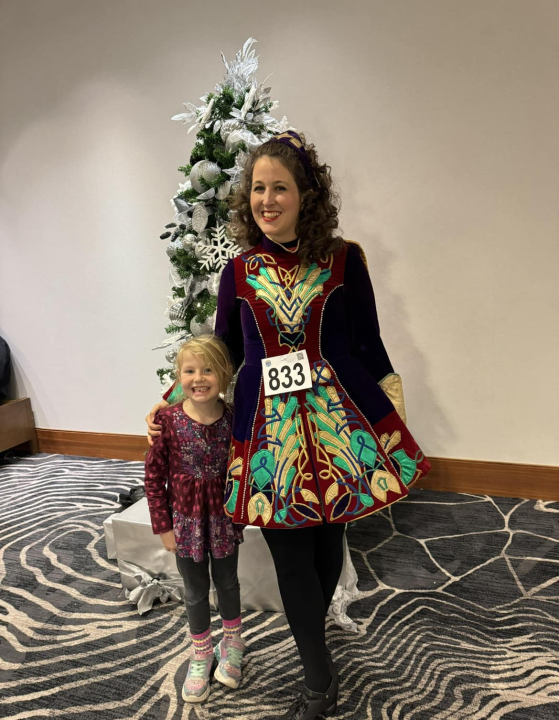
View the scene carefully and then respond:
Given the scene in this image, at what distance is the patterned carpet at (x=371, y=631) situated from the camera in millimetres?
1426

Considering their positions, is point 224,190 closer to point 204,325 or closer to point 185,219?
point 185,219

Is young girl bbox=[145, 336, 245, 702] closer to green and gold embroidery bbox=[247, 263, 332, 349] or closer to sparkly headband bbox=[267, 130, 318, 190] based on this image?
green and gold embroidery bbox=[247, 263, 332, 349]

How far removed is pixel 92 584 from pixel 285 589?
3.55 ft

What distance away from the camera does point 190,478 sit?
1424 mm

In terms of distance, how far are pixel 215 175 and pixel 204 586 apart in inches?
52.5

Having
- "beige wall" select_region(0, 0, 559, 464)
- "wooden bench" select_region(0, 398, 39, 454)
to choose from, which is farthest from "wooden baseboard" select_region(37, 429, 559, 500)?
"wooden bench" select_region(0, 398, 39, 454)

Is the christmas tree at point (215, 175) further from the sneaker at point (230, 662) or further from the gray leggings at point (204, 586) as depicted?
the sneaker at point (230, 662)

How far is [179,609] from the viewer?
1.85 m

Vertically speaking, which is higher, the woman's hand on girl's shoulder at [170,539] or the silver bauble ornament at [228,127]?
the silver bauble ornament at [228,127]

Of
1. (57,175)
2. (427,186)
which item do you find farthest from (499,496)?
(57,175)

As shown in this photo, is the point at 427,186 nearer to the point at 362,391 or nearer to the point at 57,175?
the point at 362,391

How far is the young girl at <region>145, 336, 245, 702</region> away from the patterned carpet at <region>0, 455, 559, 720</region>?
18 centimetres

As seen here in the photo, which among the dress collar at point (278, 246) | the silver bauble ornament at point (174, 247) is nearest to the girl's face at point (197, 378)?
the dress collar at point (278, 246)

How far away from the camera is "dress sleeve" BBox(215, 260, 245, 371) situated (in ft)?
4.41
